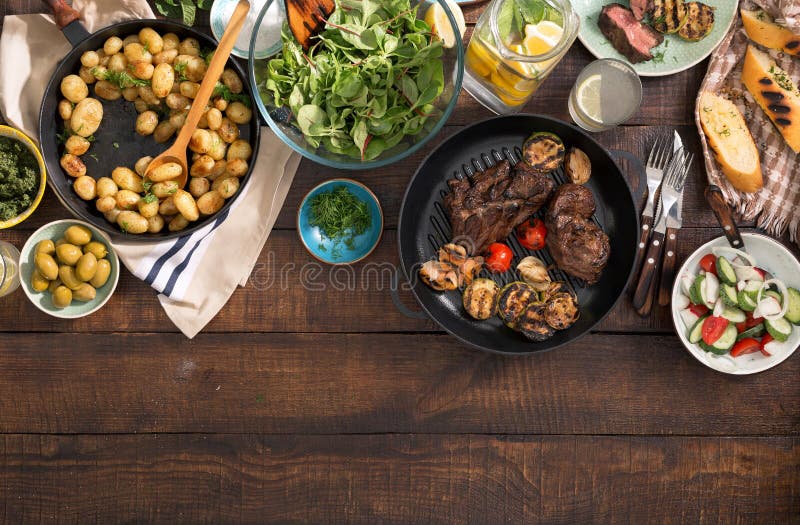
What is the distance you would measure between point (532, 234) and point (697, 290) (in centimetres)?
62

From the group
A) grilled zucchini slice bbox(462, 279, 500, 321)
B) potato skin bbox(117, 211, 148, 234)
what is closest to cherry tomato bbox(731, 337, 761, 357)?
grilled zucchini slice bbox(462, 279, 500, 321)

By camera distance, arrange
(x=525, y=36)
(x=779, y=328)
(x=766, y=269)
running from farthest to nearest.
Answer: (x=766, y=269) < (x=779, y=328) < (x=525, y=36)

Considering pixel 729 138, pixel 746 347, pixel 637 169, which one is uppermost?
pixel 729 138

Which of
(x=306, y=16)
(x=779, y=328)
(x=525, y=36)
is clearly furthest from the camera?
(x=779, y=328)

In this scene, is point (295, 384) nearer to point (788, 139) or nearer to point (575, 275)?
point (575, 275)

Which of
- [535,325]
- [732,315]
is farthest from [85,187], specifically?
[732,315]

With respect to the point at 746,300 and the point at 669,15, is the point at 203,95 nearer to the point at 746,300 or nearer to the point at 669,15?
the point at 669,15

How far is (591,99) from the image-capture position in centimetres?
207

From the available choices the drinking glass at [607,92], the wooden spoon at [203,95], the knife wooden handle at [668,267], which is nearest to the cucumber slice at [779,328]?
the knife wooden handle at [668,267]

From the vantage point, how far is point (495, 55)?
1.92 metres

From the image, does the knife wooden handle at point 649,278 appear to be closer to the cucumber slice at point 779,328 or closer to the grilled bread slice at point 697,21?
the cucumber slice at point 779,328

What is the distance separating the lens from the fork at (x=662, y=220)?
211 centimetres

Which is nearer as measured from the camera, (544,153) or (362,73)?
(362,73)

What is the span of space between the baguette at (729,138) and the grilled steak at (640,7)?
37 cm
